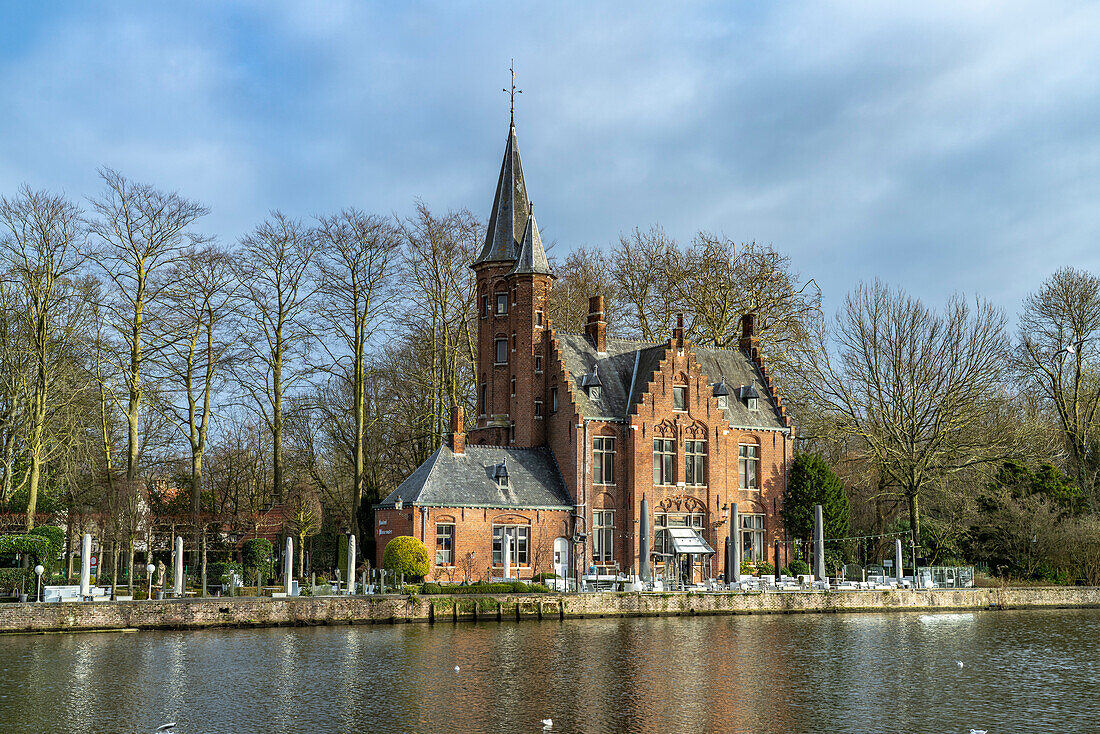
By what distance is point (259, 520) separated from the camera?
152 feet

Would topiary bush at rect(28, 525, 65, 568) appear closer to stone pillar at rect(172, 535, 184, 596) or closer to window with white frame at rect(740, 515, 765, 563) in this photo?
stone pillar at rect(172, 535, 184, 596)

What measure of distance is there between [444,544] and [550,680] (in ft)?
→ 65.8

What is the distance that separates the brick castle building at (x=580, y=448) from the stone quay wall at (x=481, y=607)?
5355 millimetres

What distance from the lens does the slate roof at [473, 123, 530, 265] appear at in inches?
1999

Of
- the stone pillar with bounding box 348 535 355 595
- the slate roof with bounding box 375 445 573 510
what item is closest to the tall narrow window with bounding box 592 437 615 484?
the slate roof with bounding box 375 445 573 510

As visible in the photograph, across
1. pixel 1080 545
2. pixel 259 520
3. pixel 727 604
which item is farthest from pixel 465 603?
pixel 1080 545

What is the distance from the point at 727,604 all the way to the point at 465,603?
1037 cm

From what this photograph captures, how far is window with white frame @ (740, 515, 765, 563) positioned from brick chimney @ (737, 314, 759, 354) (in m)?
8.48

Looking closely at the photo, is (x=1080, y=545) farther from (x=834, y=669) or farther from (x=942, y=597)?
(x=834, y=669)

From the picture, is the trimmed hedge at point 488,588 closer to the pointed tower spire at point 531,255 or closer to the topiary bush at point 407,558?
the topiary bush at point 407,558

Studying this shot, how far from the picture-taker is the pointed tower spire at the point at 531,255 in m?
49.3

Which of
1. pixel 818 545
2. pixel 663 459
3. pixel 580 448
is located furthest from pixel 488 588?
pixel 818 545

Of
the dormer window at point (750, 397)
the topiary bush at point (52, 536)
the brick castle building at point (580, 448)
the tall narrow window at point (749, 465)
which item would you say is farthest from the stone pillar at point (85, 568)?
the dormer window at point (750, 397)

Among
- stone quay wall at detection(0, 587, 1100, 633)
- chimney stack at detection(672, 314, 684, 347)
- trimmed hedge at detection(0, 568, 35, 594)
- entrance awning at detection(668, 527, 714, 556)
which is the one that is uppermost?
chimney stack at detection(672, 314, 684, 347)
